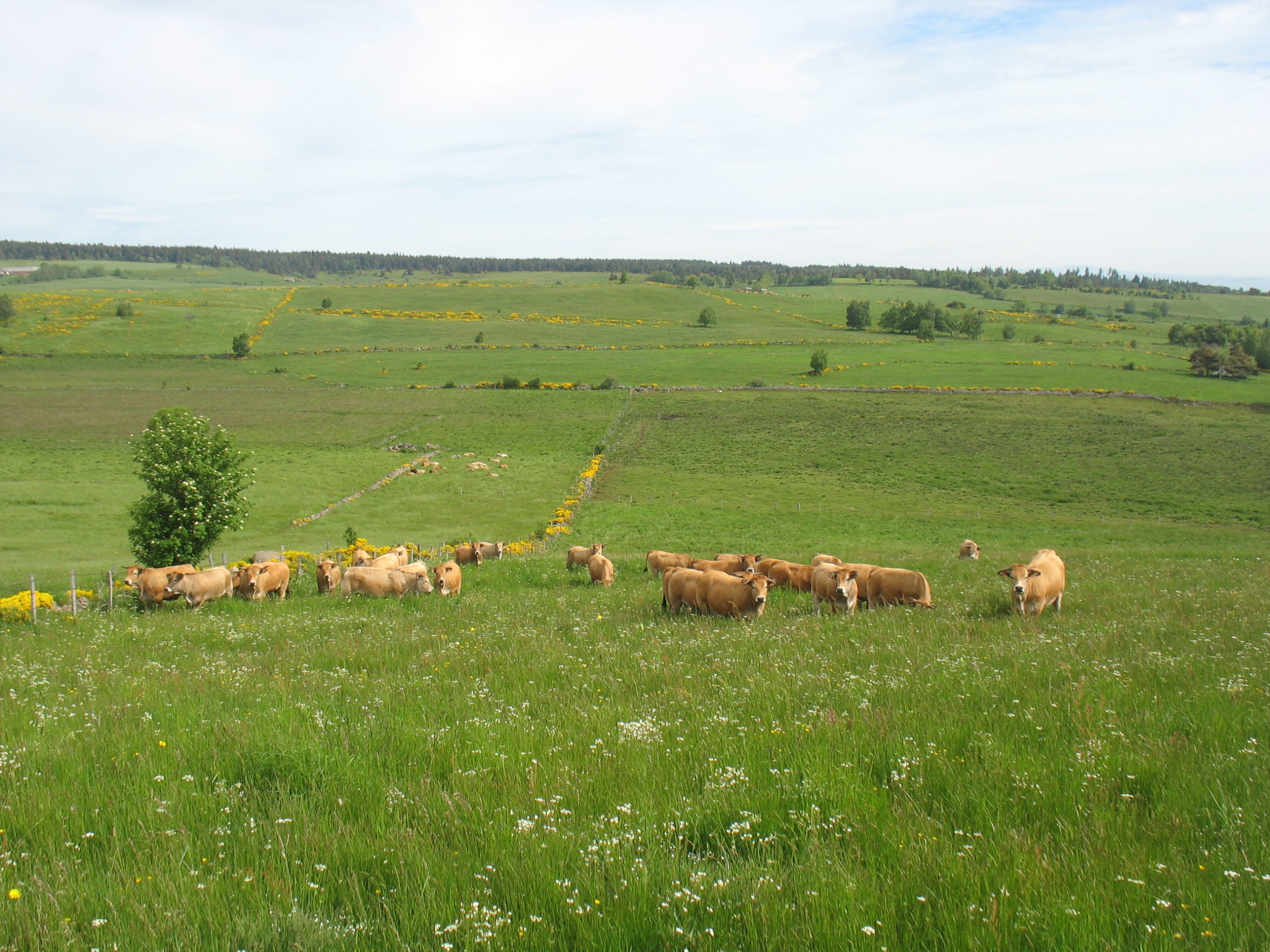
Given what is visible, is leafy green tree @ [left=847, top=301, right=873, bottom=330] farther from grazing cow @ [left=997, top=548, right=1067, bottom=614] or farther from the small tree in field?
grazing cow @ [left=997, top=548, right=1067, bottom=614]

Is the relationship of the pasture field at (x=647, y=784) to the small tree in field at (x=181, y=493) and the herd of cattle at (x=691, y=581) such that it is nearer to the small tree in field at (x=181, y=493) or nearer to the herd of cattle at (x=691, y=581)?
the herd of cattle at (x=691, y=581)

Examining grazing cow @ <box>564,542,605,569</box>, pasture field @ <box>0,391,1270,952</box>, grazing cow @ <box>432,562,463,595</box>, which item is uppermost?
pasture field @ <box>0,391,1270,952</box>

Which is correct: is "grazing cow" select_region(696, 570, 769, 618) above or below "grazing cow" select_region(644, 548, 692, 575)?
above

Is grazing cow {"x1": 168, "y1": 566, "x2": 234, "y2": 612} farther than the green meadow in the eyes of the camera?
Yes

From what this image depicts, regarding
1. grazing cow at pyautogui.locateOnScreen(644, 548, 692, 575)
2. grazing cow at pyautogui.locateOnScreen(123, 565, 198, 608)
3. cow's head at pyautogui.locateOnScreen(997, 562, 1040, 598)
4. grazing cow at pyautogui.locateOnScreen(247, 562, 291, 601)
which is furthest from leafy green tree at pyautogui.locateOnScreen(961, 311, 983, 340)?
grazing cow at pyautogui.locateOnScreen(123, 565, 198, 608)

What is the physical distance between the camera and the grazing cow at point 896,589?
16.9 meters

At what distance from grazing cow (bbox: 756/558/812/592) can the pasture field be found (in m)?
5.47

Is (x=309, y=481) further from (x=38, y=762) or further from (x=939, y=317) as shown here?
(x=939, y=317)

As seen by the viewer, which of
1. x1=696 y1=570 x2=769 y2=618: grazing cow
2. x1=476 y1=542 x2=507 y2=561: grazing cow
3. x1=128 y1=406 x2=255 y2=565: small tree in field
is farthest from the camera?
x1=476 y1=542 x2=507 y2=561: grazing cow

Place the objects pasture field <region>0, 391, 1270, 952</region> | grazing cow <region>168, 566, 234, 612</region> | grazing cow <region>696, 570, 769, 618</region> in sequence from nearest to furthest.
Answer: pasture field <region>0, 391, 1270, 952</region> → grazing cow <region>696, 570, 769, 618</region> → grazing cow <region>168, 566, 234, 612</region>

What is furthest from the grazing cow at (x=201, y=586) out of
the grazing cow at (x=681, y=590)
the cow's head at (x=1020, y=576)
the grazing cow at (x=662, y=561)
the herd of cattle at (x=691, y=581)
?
the cow's head at (x=1020, y=576)

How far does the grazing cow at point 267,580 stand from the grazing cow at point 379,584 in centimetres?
226

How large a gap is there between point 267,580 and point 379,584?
3.81m

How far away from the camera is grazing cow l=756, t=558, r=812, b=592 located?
2017 cm
